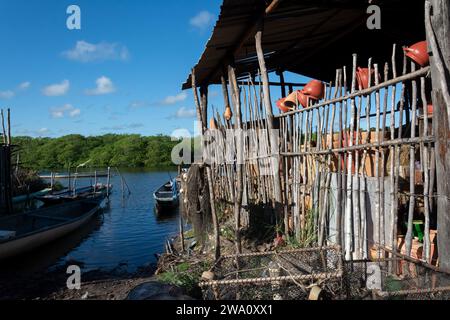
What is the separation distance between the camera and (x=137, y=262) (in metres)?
11.1

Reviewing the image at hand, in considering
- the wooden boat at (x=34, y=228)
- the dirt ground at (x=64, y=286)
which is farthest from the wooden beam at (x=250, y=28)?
the wooden boat at (x=34, y=228)

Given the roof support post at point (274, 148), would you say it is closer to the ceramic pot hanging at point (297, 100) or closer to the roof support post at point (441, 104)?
the ceramic pot hanging at point (297, 100)

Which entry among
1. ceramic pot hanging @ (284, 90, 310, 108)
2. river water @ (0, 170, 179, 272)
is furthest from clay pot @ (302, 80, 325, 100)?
river water @ (0, 170, 179, 272)

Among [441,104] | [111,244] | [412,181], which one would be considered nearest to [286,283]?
[412,181]

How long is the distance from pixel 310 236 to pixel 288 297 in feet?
7.80

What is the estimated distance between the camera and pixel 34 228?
42.2 ft

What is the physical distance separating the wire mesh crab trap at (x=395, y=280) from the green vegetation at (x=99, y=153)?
67.3m

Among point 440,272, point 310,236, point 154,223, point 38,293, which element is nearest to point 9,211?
point 154,223

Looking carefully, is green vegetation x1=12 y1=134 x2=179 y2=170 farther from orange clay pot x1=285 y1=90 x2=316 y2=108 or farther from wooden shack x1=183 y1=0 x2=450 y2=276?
orange clay pot x1=285 y1=90 x2=316 y2=108

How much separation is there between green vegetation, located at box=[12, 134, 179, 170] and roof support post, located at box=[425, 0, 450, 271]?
222 ft

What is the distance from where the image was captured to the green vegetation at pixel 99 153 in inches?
2805

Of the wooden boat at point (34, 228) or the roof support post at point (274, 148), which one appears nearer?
the roof support post at point (274, 148)

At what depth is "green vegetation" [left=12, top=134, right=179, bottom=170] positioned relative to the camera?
7125 cm

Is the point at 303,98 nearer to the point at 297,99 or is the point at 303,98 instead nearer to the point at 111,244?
the point at 297,99
